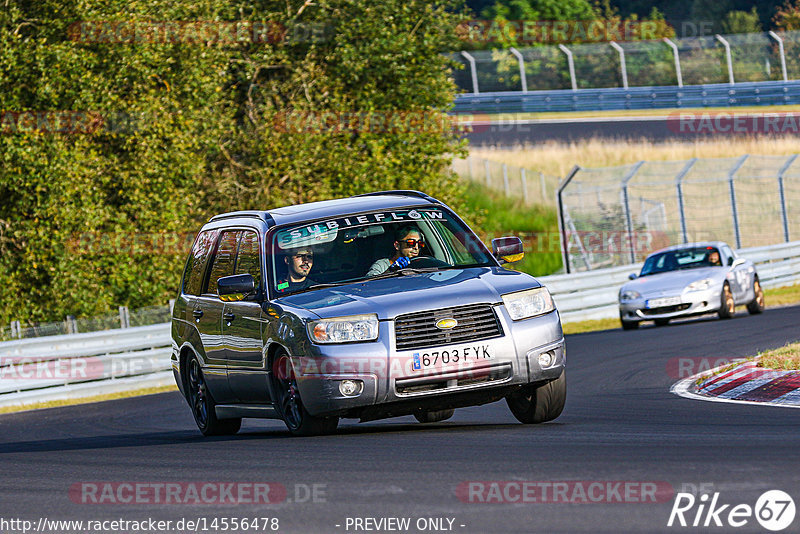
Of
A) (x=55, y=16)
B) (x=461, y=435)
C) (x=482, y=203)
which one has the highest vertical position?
(x=55, y=16)

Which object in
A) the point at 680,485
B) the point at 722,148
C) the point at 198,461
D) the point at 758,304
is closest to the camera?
the point at 680,485

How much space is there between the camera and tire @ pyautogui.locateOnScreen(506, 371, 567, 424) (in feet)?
32.2

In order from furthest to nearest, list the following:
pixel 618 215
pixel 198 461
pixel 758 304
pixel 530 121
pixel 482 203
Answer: pixel 530 121 < pixel 482 203 < pixel 618 215 < pixel 758 304 < pixel 198 461

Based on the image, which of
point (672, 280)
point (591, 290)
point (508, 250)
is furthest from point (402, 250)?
point (591, 290)

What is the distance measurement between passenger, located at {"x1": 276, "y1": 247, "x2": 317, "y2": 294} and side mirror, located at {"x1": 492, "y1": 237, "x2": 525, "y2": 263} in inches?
56.5

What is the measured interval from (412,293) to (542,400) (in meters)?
1.35

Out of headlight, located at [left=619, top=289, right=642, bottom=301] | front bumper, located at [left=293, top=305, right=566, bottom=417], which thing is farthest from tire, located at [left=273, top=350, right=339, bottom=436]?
headlight, located at [left=619, top=289, right=642, bottom=301]

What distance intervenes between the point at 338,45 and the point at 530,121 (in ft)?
75.3

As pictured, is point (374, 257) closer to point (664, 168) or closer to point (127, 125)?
point (127, 125)

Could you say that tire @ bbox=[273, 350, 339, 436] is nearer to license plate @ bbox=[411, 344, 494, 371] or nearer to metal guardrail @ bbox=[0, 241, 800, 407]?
license plate @ bbox=[411, 344, 494, 371]

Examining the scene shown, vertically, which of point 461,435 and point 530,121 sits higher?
point 461,435

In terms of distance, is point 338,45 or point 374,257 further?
point 338,45

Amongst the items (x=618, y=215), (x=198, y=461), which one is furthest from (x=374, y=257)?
(x=618, y=215)

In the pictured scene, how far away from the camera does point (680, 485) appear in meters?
6.51
